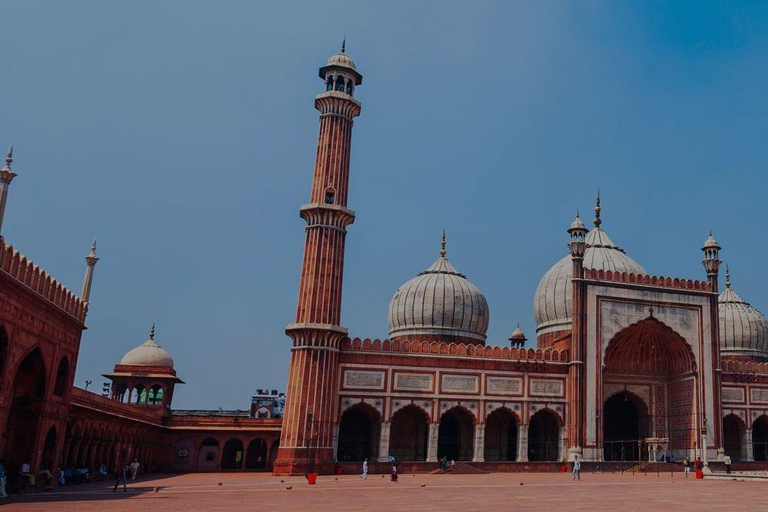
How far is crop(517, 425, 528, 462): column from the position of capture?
3155cm

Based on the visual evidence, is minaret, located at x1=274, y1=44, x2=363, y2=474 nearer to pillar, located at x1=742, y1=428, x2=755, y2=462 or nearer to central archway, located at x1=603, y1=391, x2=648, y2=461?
central archway, located at x1=603, y1=391, x2=648, y2=461

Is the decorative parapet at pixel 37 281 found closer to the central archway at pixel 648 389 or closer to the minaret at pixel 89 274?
the minaret at pixel 89 274

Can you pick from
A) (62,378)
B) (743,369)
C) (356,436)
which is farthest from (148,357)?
(743,369)

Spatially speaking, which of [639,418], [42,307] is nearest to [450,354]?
[639,418]

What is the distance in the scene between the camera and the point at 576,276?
110 ft

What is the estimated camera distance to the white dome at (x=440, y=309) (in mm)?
38062

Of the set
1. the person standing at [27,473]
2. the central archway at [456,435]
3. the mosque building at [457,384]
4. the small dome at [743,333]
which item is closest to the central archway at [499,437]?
the mosque building at [457,384]

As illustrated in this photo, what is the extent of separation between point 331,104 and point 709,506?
941 inches

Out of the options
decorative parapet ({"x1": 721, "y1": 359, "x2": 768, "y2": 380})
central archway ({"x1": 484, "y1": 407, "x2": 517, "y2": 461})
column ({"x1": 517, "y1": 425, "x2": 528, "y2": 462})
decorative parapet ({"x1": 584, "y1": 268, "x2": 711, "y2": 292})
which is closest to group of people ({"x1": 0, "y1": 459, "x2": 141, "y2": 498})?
column ({"x1": 517, "y1": 425, "x2": 528, "y2": 462})

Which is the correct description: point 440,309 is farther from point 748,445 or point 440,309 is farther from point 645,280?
point 748,445

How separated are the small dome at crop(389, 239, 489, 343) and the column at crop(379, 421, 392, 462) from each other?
28.2 feet

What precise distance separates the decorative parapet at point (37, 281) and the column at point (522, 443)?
19.5m

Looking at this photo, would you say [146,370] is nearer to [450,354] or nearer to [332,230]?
[332,230]

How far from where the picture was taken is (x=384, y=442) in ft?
99.0
